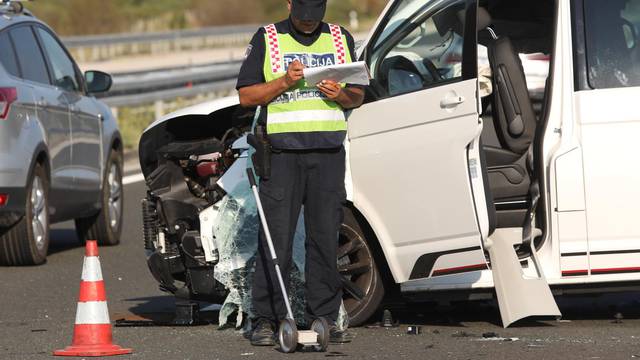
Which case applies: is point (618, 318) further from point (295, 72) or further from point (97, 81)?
point (97, 81)

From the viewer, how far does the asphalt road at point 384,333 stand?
8.48 metres

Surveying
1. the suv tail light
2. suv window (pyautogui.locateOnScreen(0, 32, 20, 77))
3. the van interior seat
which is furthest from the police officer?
suv window (pyautogui.locateOnScreen(0, 32, 20, 77))

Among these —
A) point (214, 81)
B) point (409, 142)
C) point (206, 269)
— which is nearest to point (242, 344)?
point (206, 269)

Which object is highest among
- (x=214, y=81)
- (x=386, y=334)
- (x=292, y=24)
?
(x=214, y=81)

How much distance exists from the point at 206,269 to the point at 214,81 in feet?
75.1

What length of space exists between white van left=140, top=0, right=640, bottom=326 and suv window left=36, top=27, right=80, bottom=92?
16.0 feet

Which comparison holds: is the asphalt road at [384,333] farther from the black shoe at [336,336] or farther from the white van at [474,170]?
the white van at [474,170]

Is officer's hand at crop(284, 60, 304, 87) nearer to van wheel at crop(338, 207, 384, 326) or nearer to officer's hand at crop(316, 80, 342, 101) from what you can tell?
officer's hand at crop(316, 80, 342, 101)

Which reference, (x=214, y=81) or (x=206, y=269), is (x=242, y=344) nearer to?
(x=206, y=269)

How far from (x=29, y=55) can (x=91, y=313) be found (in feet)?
17.6

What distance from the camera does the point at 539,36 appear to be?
1036 centimetres

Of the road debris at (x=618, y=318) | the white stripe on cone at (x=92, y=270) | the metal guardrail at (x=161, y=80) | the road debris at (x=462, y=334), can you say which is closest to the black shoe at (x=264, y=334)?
the white stripe on cone at (x=92, y=270)

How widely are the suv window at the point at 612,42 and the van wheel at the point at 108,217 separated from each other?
6614 mm

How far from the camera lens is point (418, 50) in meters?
9.29
